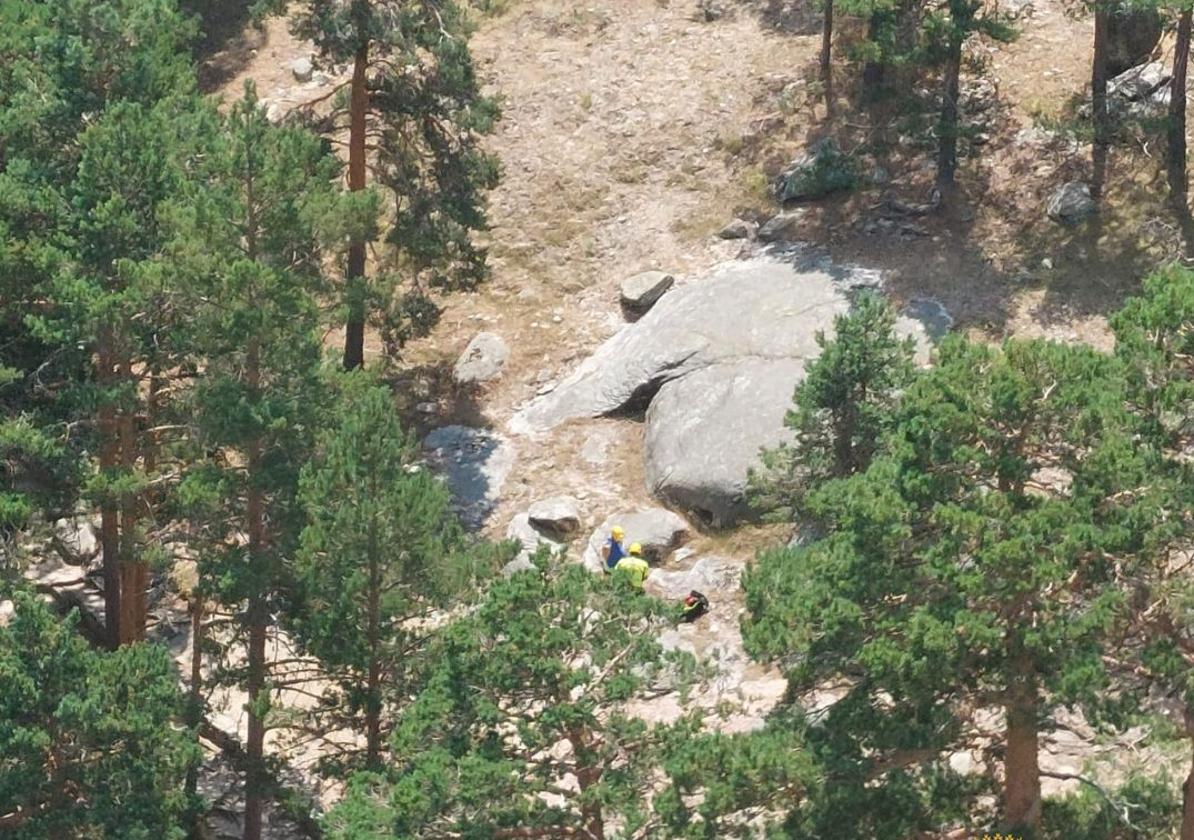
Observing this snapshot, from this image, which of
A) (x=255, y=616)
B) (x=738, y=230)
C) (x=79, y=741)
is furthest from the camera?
(x=738, y=230)

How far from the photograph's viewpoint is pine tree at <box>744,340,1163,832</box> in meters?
16.1

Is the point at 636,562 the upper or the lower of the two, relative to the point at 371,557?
lower

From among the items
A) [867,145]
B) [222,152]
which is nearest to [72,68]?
[222,152]

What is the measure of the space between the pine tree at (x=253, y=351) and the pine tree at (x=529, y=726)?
12.7 feet

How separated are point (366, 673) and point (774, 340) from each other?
37.1 ft

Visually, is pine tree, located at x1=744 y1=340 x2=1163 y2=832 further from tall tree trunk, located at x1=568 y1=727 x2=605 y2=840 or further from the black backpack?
the black backpack

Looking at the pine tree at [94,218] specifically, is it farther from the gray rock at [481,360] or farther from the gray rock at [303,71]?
the gray rock at [303,71]

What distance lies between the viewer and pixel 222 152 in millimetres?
21734

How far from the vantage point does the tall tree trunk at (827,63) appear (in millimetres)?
35312

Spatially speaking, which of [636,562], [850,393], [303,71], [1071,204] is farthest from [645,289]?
[303,71]

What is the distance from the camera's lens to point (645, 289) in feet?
108

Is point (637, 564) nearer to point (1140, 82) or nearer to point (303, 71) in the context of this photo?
point (1140, 82)

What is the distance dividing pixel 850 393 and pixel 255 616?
869cm

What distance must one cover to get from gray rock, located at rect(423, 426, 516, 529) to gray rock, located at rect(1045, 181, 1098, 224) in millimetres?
10786
